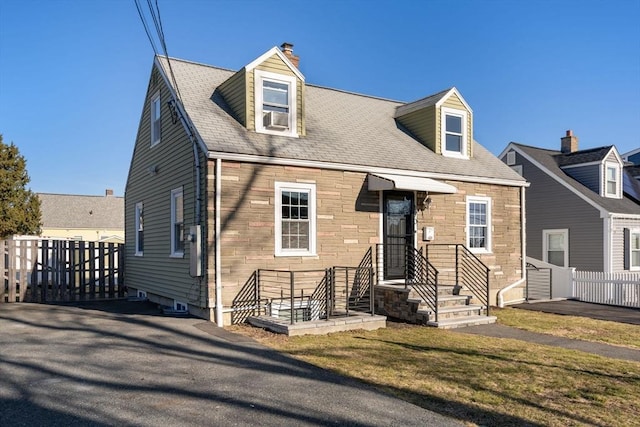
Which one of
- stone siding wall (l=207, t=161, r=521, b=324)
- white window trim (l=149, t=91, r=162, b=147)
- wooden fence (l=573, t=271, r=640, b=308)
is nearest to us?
stone siding wall (l=207, t=161, r=521, b=324)

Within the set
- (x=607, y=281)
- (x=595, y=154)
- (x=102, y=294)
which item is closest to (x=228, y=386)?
(x=102, y=294)

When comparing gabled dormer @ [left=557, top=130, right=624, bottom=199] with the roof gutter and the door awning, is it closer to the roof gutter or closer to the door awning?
the roof gutter

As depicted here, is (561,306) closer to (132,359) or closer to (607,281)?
(607,281)

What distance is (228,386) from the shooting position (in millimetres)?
6141

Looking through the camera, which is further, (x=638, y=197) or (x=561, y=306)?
(x=638, y=197)

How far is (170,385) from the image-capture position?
6.14 m

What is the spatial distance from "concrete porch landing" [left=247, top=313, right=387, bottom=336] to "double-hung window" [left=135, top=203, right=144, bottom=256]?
6.06 meters

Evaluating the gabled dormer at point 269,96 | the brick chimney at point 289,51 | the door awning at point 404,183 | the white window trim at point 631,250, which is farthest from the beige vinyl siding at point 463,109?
the white window trim at point 631,250

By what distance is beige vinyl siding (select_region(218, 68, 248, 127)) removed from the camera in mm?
11766

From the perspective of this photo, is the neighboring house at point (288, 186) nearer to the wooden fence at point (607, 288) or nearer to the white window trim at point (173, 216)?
the white window trim at point (173, 216)

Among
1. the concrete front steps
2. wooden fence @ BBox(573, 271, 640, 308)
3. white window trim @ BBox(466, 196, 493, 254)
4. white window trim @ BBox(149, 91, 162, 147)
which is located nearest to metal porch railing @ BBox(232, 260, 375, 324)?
the concrete front steps

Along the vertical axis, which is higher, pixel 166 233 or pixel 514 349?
pixel 166 233

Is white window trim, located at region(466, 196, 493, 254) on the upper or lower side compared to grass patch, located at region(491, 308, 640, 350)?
upper

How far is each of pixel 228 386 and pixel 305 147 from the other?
708cm
